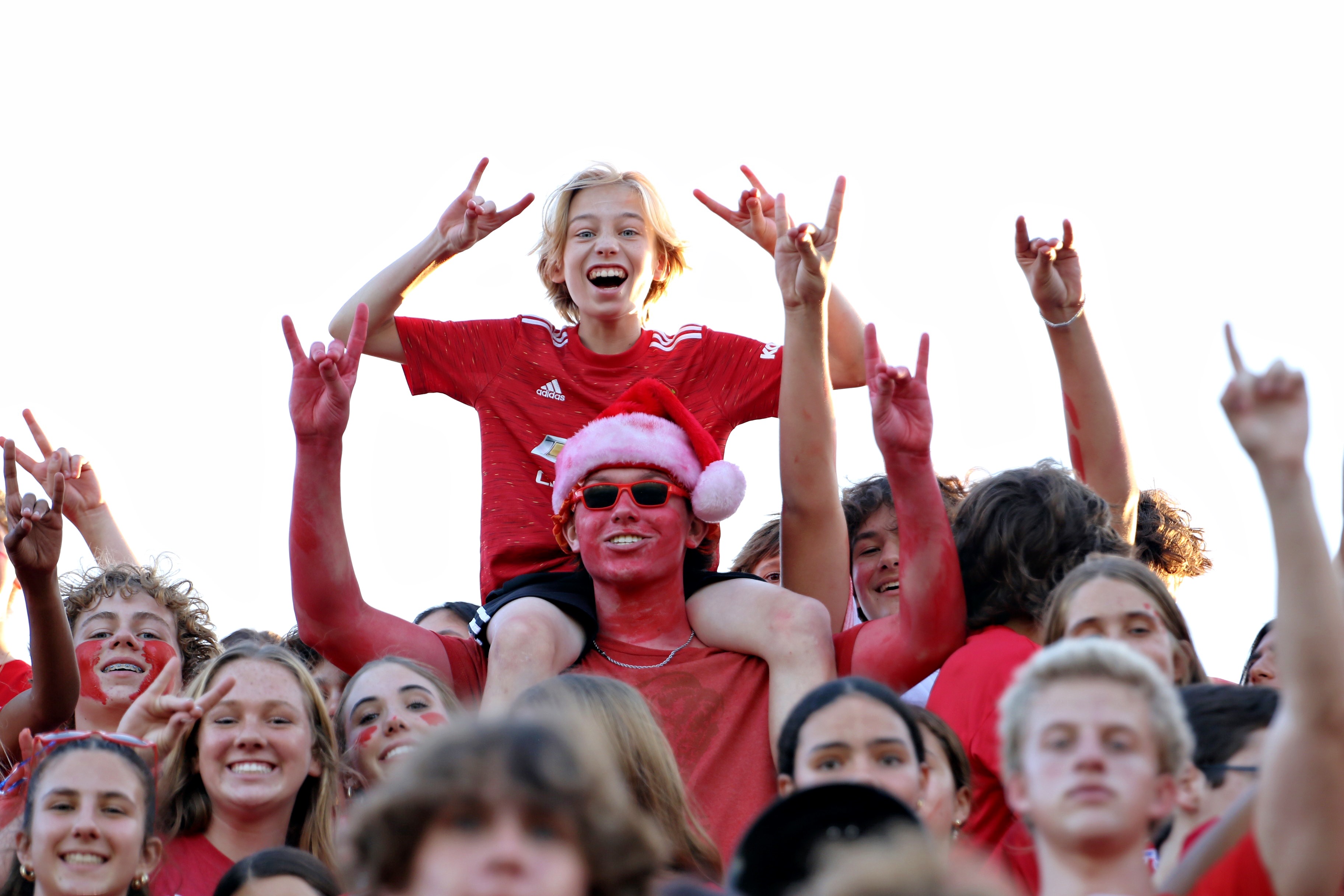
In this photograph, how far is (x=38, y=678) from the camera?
4367mm

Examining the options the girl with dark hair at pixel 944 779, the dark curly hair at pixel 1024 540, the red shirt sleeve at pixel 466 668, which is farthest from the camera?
the red shirt sleeve at pixel 466 668

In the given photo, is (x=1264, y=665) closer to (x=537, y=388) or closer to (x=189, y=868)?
(x=537, y=388)

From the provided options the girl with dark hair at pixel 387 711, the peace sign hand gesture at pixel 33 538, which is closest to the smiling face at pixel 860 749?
the girl with dark hair at pixel 387 711

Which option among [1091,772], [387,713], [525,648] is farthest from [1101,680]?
[387,713]

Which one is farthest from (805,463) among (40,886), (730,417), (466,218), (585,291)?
(40,886)

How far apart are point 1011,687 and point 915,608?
1.20 meters

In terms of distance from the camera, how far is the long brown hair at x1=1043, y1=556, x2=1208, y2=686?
3.46 meters

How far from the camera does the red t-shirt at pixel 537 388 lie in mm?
4594

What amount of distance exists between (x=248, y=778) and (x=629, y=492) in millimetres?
1269

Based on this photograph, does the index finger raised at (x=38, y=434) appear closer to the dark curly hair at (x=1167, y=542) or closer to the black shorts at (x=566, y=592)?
the black shorts at (x=566, y=592)

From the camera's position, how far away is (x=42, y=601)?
13.9ft

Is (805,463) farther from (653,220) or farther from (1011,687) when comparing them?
(1011,687)

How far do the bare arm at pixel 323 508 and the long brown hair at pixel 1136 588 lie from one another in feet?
5.98

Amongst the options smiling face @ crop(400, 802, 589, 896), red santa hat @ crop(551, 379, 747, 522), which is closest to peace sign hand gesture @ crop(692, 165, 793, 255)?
red santa hat @ crop(551, 379, 747, 522)
